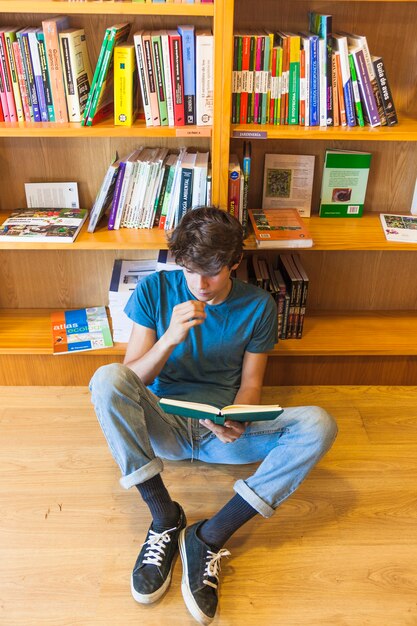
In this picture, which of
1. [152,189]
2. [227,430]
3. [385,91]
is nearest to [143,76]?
[152,189]

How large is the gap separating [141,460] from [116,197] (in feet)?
3.00

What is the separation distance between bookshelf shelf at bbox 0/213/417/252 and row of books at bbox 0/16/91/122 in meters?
0.39

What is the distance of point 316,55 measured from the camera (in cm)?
174

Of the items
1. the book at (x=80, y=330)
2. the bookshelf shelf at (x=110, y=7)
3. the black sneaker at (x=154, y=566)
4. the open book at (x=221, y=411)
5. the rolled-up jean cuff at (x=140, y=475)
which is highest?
the bookshelf shelf at (x=110, y=7)

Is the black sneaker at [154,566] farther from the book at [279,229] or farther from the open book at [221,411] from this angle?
the book at [279,229]

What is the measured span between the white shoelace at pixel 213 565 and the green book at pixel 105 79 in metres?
1.30

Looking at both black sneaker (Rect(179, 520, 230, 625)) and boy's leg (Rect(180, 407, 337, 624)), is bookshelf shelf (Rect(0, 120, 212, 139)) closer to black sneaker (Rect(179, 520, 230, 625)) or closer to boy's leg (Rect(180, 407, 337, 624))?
boy's leg (Rect(180, 407, 337, 624))

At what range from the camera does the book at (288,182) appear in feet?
6.72

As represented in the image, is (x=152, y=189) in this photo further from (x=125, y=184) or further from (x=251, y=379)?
(x=251, y=379)

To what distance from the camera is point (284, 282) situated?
213 centimetres

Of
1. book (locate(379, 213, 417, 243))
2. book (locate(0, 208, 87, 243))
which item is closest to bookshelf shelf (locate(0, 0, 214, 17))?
book (locate(0, 208, 87, 243))

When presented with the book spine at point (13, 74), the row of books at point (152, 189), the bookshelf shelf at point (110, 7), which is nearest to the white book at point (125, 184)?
the row of books at point (152, 189)

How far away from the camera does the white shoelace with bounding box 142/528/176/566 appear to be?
152 centimetres

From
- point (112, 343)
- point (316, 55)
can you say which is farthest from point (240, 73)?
point (112, 343)
